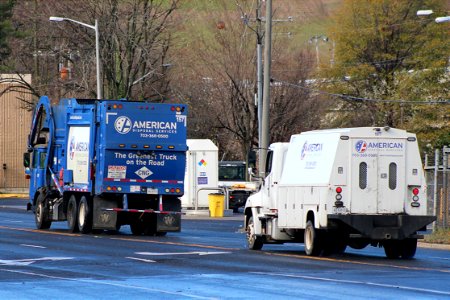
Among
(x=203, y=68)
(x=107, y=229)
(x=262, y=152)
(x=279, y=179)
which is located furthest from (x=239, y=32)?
(x=279, y=179)

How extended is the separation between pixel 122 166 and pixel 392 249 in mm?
10100

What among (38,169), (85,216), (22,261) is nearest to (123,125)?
(85,216)

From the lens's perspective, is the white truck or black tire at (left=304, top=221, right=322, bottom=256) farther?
black tire at (left=304, top=221, right=322, bottom=256)

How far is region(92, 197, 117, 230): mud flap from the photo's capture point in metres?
32.5

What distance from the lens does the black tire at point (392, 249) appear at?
24781 mm

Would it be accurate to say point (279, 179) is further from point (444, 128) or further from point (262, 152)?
point (444, 128)

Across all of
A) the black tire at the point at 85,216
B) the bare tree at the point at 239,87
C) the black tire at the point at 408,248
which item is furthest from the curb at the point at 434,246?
the bare tree at the point at 239,87

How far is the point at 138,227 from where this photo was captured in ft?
112

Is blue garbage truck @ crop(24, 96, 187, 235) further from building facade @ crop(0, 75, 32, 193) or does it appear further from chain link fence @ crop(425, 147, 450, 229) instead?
building facade @ crop(0, 75, 32, 193)

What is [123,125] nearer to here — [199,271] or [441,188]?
[441,188]

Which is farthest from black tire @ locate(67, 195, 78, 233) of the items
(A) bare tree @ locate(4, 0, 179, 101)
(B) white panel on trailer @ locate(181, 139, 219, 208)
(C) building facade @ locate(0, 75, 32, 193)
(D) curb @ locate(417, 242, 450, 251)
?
(C) building facade @ locate(0, 75, 32, 193)

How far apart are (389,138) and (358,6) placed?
54282 mm

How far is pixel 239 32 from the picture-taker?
63125 mm

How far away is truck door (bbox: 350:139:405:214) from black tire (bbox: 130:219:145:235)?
1134cm
